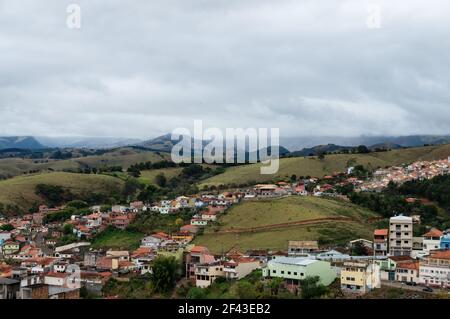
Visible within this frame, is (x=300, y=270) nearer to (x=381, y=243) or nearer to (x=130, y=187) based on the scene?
(x=381, y=243)

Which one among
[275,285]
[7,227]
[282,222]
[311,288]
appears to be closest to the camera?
[311,288]

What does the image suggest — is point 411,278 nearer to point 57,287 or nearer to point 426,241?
point 426,241

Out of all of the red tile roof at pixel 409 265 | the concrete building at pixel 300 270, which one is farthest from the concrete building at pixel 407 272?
the concrete building at pixel 300 270

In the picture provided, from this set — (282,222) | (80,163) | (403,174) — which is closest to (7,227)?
(282,222)

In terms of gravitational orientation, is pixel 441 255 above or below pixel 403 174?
below
